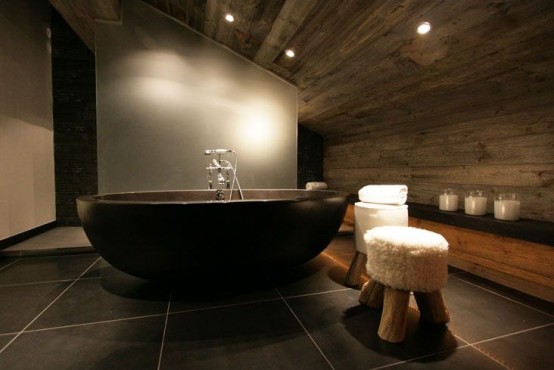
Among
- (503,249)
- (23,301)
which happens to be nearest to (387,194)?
(503,249)

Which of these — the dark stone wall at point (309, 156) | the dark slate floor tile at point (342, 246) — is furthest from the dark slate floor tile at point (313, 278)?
the dark stone wall at point (309, 156)

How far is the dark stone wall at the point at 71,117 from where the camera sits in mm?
3245

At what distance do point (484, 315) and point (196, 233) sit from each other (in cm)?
155

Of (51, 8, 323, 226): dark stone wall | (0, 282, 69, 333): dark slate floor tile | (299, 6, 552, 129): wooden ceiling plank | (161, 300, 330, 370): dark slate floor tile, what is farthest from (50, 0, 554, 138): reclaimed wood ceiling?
(0, 282, 69, 333): dark slate floor tile

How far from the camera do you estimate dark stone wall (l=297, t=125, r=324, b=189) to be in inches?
176

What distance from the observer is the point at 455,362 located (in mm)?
996

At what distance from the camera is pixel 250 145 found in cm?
304

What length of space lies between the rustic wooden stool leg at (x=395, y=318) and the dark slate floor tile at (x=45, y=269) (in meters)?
2.01

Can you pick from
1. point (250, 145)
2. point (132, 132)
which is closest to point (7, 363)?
point (132, 132)

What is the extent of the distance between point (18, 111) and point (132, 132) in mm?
1141

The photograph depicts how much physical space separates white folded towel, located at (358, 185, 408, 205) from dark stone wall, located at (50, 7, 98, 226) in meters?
3.47

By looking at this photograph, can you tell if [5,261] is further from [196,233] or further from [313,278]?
[313,278]

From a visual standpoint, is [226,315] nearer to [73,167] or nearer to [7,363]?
[7,363]

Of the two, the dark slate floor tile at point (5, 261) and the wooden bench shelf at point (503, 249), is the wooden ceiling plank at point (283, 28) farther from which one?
the dark slate floor tile at point (5, 261)
